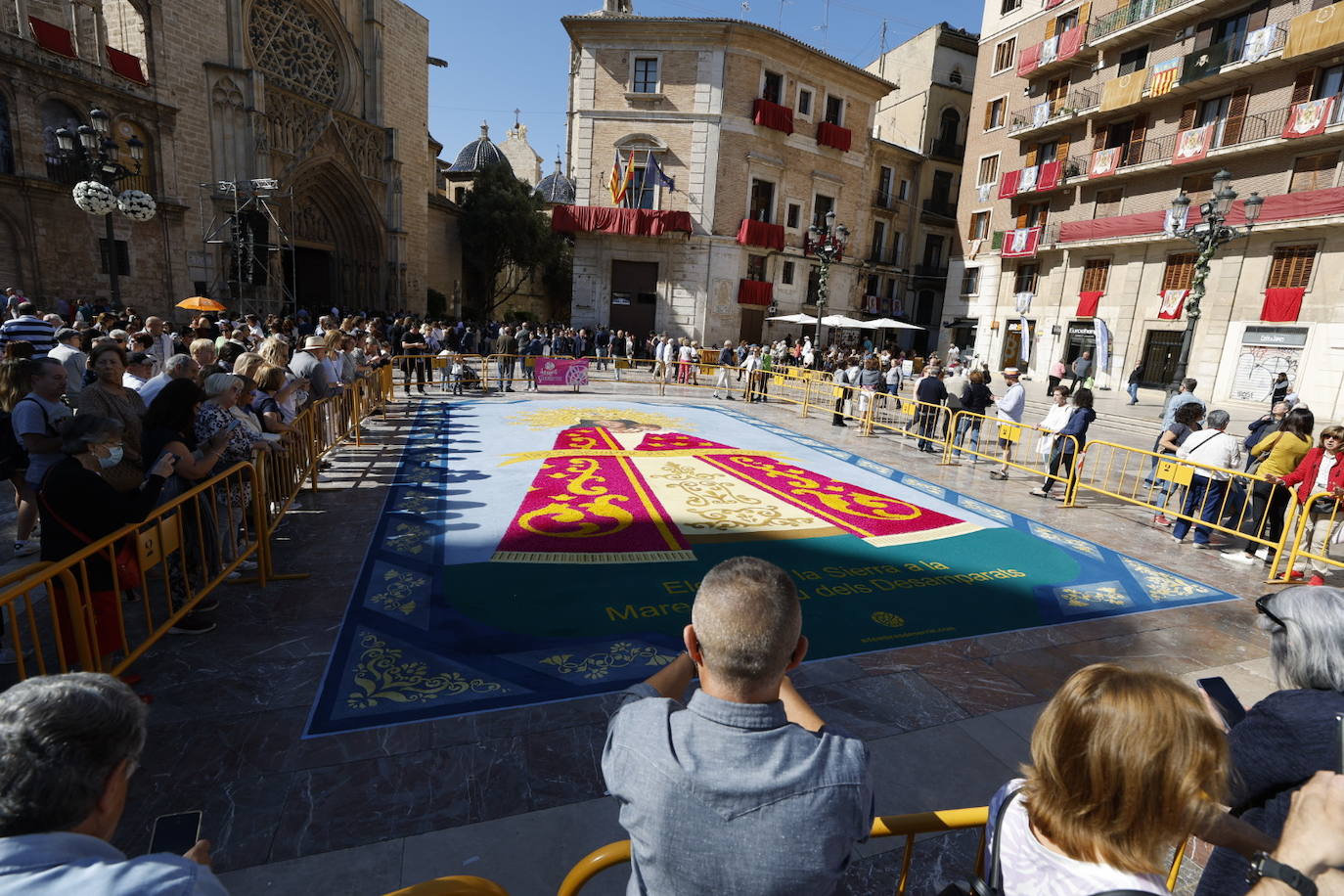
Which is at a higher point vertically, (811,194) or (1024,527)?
(811,194)

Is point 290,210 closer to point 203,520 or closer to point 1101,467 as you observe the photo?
point 203,520

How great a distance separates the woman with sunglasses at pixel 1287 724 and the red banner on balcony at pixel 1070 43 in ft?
102

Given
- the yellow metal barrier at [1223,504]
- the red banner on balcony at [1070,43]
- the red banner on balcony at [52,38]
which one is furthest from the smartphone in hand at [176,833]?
the red banner on balcony at [1070,43]

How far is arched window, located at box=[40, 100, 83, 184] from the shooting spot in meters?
18.7

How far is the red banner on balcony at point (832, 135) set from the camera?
28516 millimetres

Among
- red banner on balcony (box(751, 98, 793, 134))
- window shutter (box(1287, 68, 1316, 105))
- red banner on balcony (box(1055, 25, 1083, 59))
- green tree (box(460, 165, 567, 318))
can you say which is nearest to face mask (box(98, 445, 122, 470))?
red banner on balcony (box(751, 98, 793, 134))

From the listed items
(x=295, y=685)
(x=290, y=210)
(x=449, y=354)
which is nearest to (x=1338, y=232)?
(x=449, y=354)

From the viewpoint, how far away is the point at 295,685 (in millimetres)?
3631

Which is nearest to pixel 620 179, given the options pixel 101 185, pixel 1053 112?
pixel 101 185

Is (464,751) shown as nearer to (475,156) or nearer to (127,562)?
(127,562)

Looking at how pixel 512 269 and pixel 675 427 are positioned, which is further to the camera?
pixel 512 269

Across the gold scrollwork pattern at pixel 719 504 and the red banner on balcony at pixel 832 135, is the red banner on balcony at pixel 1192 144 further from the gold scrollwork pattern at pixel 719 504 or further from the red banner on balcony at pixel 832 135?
the gold scrollwork pattern at pixel 719 504

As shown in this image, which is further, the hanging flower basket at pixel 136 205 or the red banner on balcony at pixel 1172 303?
the red banner on balcony at pixel 1172 303

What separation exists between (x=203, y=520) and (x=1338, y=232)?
90.3 feet
